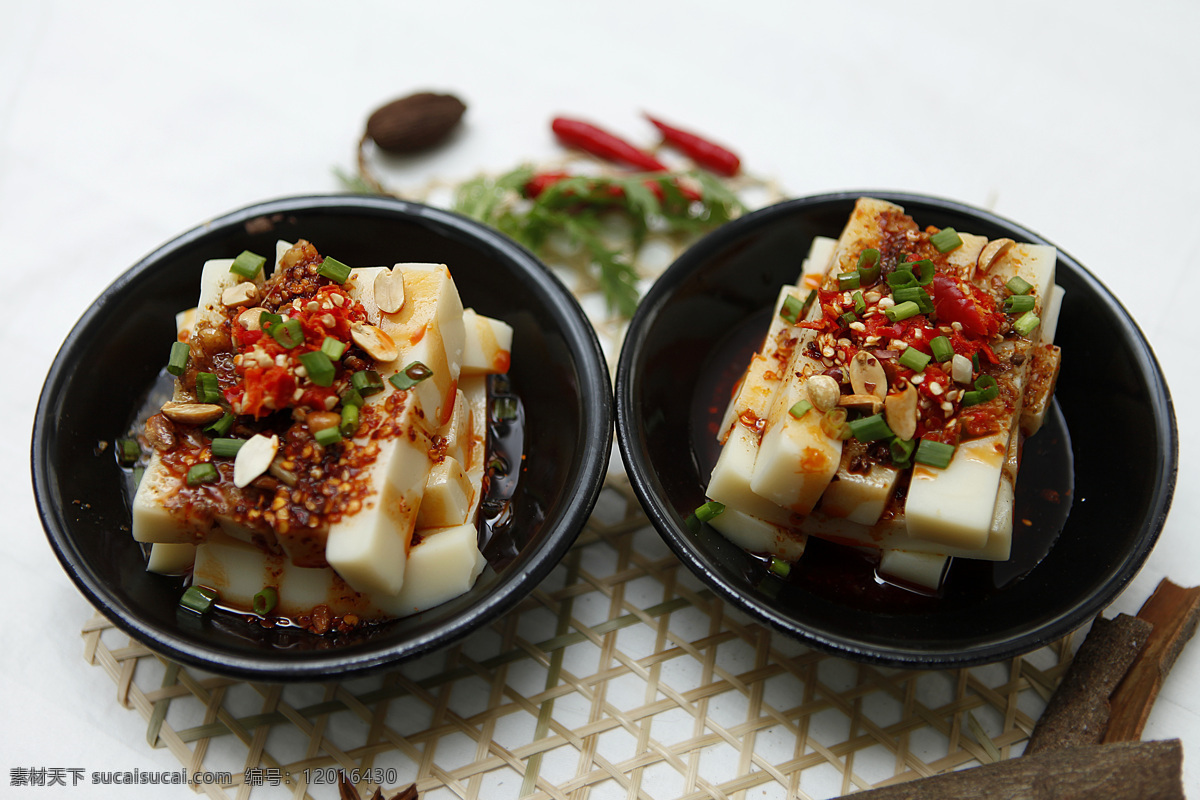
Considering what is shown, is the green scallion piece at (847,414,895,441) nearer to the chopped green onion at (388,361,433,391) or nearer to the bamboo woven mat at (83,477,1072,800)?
the bamboo woven mat at (83,477,1072,800)

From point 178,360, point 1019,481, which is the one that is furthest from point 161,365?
point 1019,481

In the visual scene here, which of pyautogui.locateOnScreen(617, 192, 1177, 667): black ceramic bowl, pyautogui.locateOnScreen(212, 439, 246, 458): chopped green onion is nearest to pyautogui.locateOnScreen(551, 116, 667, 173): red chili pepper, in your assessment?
pyautogui.locateOnScreen(617, 192, 1177, 667): black ceramic bowl

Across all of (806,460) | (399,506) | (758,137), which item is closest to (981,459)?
(806,460)

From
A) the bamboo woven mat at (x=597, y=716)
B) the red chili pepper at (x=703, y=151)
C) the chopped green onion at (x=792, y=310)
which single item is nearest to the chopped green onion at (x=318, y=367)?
the bamboo woven mat at (x=597, y=716)

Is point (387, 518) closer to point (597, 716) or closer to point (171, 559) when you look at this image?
point (171, 559)

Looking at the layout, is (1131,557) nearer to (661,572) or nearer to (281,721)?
(661,572)
